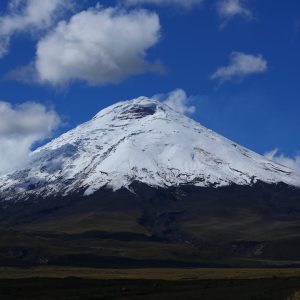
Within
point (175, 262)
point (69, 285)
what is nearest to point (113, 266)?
point (175, 262)

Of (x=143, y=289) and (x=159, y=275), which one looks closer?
(x=143, y=289)

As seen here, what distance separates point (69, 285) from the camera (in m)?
94.3

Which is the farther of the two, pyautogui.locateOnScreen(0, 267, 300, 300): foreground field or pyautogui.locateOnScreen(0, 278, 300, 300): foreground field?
pyautogui.locateOnScreen(0, 267, 300, 300): foreground field

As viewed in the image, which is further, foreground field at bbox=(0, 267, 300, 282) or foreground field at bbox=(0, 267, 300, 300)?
foreground field at bbox=(0, 267, 300, 282)

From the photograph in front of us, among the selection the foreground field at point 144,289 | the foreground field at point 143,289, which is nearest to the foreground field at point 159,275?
the foreground field at point 144,289

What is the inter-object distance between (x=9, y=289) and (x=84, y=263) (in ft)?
317

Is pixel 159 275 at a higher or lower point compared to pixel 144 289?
higher

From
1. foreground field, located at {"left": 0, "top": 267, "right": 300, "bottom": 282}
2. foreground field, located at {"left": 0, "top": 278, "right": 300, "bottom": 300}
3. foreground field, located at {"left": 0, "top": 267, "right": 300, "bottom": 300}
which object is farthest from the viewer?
foreground field, located at {"left": 0, "top": 267, "right": 300, "bottom": 282}

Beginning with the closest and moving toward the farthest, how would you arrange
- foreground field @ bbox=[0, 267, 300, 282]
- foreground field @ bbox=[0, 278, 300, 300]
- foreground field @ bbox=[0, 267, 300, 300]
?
foreground field @ bbox=[0, 278, 300, 300] < foreground field @ bbox=[0, 267, 300, 300] < foreground field @ bbox=[0, 267, 300, 282]

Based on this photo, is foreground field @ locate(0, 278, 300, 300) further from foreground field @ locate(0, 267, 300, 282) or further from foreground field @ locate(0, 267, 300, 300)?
foreground field @ locate(0, 267, 300, 282)

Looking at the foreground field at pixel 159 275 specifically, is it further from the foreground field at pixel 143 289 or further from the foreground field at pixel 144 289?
the foreground field at pixel 143 289

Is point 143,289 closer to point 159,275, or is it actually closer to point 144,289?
point 144,289

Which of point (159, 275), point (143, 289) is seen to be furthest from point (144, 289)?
point (159, 275)

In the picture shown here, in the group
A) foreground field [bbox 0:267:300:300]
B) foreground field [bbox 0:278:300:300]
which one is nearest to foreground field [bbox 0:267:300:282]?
foreground field [bbox 0:278:300:300]
